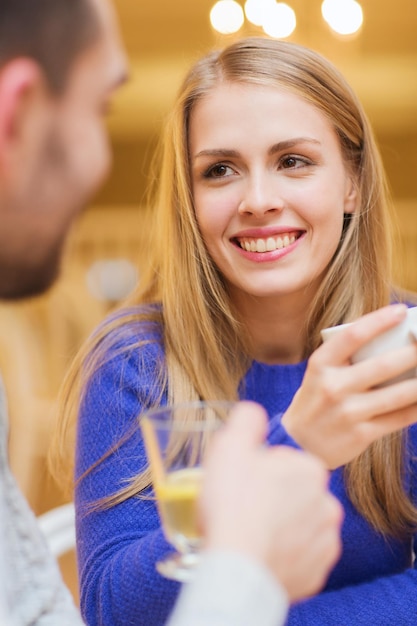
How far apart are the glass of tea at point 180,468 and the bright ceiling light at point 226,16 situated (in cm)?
343

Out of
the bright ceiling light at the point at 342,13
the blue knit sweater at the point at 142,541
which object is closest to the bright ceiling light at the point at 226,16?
the bright ceiling light at the point at 342,13

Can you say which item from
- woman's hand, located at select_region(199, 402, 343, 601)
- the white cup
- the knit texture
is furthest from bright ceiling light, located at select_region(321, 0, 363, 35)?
woman's hand, located at select_region(199, 402, 343, 601)

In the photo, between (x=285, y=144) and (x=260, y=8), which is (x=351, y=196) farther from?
(x=260, y=8)

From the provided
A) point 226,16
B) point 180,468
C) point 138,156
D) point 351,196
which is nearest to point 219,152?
point 351,196

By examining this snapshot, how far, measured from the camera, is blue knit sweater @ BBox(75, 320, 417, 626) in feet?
3.59

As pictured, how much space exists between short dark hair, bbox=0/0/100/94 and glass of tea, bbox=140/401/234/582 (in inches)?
10.9

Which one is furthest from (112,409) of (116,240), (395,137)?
(395,137)

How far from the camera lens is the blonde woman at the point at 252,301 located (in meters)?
1.24

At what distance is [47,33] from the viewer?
2.05ft

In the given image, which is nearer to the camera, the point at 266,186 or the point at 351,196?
the point at 266,186

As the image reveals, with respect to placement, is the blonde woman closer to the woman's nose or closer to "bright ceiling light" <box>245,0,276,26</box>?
the woman's nose

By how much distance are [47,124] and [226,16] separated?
3.62 m

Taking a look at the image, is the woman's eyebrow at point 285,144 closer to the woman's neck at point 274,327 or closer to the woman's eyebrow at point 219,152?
the woman's eyebrow at point 219,152

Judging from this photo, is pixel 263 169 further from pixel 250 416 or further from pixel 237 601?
pixel 237 601
